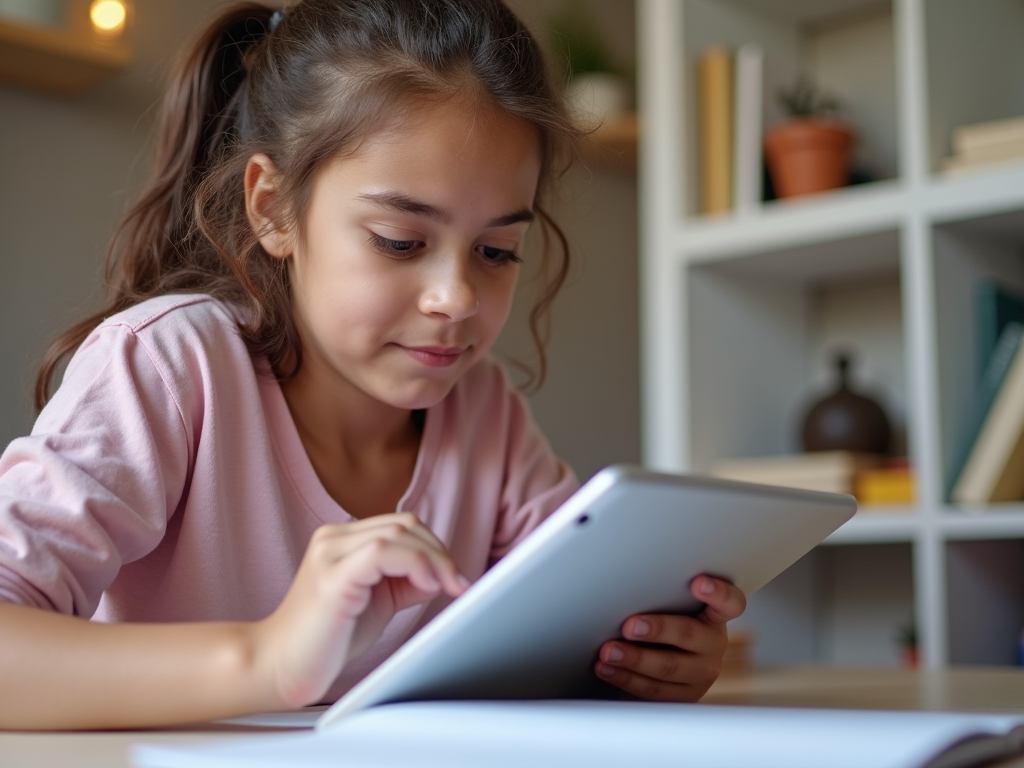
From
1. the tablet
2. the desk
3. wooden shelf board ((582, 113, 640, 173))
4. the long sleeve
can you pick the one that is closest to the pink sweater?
the long sleeve

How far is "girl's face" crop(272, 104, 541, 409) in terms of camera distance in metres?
0.95

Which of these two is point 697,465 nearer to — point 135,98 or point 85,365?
point 135,98

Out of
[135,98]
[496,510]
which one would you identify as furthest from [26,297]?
[496,510]

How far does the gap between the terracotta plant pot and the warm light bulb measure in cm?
106

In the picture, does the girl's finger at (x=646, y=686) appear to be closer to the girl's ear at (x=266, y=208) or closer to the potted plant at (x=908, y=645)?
the girl's ear at (x=266, y=208)

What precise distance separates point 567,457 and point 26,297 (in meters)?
1.22

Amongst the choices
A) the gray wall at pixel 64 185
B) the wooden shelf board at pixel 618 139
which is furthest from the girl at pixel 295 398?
the wooden shelf board at pixel 618 139

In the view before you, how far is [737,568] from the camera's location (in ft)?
2.54

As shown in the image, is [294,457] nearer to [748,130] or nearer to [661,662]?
[661,662]

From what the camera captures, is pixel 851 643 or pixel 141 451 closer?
pixel 141 451

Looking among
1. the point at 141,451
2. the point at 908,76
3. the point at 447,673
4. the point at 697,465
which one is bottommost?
the point at 447,673

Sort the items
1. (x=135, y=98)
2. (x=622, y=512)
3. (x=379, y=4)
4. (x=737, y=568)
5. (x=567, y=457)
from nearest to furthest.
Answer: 1. (x=622, y=512)
2. (x=737, y=568)
3. (x=379, y=4)
4. (x=135, y=98)
5. (x=567, y=457)

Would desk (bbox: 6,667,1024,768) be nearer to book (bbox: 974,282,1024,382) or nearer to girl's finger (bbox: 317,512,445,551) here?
girl's finger (bbox: 317,512,445,551)

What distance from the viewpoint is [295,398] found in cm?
110
